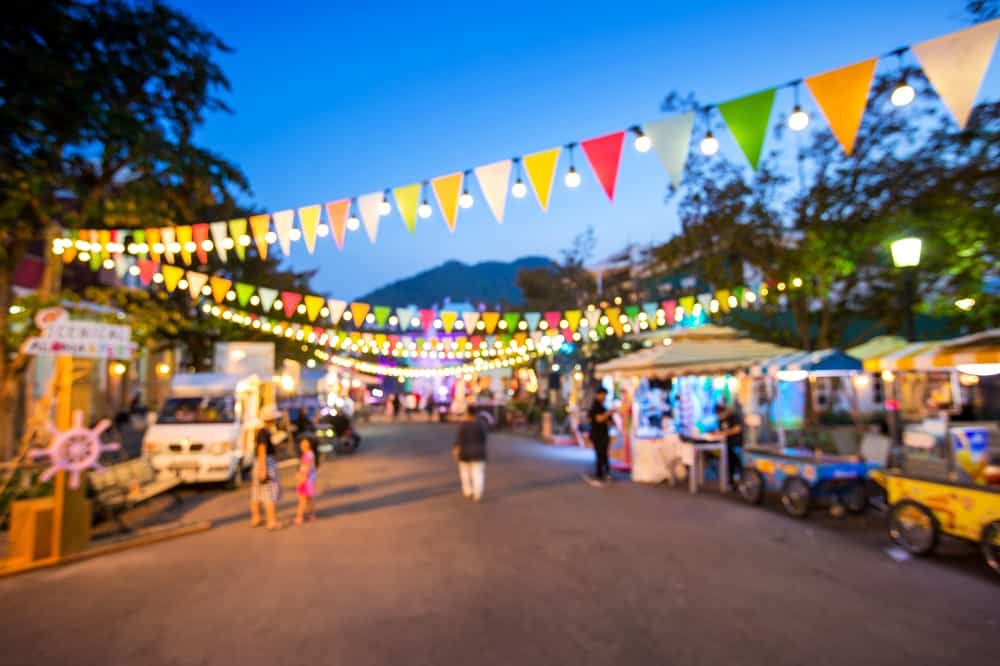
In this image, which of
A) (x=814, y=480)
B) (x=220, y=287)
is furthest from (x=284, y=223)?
(x=814, y=480)

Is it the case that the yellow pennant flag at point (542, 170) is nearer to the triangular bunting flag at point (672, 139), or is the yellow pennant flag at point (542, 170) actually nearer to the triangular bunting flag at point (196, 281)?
the triangular bunting flag at point (672, 139)

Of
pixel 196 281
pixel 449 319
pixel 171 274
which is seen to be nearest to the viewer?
pixel 171 274

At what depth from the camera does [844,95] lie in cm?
546

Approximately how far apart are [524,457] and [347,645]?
Result: 14016 mm

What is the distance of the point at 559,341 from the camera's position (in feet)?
81.5

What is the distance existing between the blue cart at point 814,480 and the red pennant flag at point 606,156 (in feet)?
17.5

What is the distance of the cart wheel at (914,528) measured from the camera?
691 centimetres

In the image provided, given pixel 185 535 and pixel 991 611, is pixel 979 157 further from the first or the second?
pixel 185 535

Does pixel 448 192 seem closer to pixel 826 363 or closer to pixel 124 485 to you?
pixel 826 363

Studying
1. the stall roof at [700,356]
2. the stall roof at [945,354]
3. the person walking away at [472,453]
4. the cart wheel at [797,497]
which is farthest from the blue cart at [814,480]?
the person walking away at [472,453]

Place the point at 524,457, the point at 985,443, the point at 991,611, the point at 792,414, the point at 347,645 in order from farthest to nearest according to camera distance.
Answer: the point at 792,414 < the point at 524,457 < the point at 985,443 < the point at 991,611 < the point at 347,645

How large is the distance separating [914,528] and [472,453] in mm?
6301

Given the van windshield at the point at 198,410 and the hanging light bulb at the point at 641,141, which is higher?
the hanging light bulb at the point at 641,141

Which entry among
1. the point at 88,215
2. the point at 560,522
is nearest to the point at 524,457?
the point at 560,522
